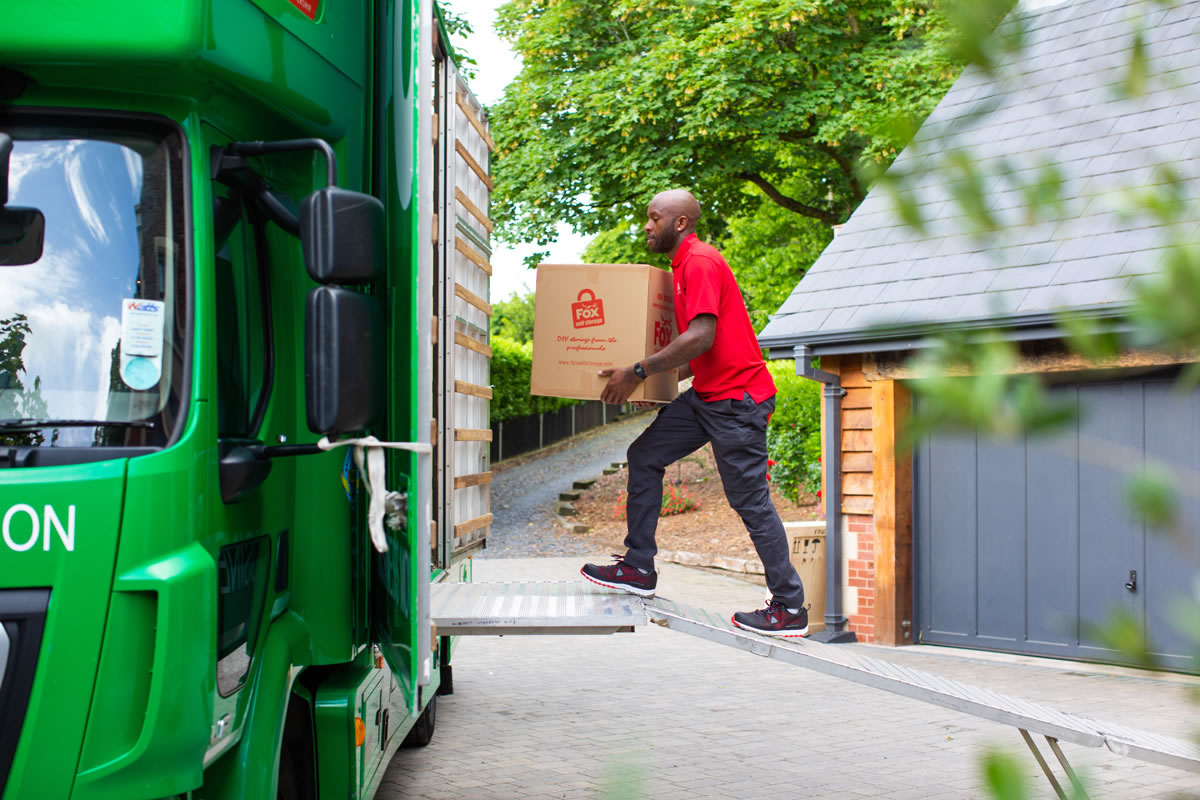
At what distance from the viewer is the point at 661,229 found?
515 centimetres

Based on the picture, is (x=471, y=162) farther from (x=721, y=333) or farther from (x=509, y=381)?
(x=509, y=381)

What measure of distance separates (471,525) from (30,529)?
3.53m

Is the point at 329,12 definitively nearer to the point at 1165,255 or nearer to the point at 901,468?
the point at 1165,255

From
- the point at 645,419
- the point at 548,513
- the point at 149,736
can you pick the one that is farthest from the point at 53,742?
the point at 645,419

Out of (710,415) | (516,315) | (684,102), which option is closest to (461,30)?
(684,102)

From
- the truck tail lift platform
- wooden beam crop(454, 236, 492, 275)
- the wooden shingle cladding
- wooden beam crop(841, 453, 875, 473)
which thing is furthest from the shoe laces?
wooden beam crop(841, 453, 875, 473)

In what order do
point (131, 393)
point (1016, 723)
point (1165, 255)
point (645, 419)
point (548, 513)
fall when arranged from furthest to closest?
point (645, 419)
point (548, 513)
point (1016, 723)
point (131, 393)
point (1165, 255)

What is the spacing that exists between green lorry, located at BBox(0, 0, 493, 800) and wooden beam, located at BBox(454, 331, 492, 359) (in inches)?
71.0

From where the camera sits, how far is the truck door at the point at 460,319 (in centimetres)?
525

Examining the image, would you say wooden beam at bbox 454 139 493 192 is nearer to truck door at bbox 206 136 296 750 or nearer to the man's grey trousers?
the man's grey trousers

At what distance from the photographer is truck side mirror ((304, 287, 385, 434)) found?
3.04m

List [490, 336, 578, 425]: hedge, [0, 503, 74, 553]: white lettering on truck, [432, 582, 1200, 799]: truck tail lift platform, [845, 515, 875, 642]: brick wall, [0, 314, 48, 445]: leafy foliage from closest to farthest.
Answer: [0, 503, 74, 553]: white lettering on truck → [0, 314, 48, 445]: leafy foliage → [432, 582, 1200, 799]: truck tail lift platform → [845, 515, 875, 642]: brick wall → [490, 336, 578, 425]: hedge

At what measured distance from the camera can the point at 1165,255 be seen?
0.85 metres

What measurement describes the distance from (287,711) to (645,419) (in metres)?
32.8
